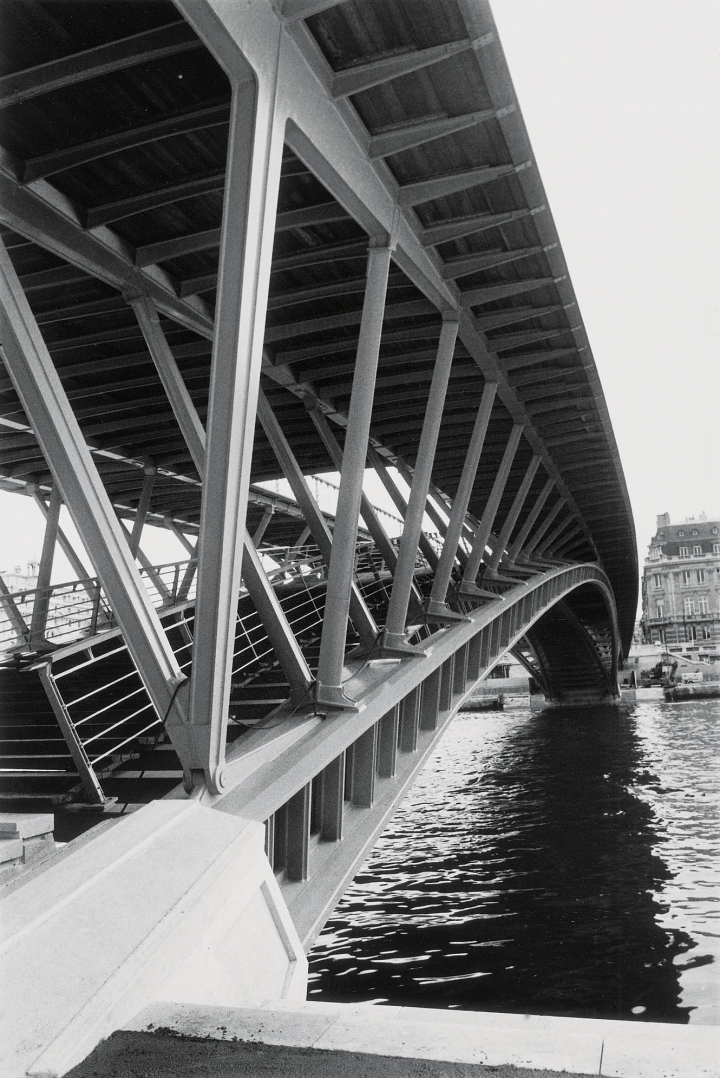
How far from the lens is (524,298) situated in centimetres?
1466

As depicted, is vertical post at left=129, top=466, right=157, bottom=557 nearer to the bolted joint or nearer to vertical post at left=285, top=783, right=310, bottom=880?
the bolted joint

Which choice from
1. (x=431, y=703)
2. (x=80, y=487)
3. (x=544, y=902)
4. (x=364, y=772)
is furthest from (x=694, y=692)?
(x=80, y=487)

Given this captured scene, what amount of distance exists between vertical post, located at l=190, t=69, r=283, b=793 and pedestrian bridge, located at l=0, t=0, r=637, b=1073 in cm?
2

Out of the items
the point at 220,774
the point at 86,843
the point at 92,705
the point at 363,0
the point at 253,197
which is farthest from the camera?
the point at 92,705

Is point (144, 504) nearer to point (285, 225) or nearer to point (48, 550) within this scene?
point (48, 550)

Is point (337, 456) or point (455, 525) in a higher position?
point (337, 456)

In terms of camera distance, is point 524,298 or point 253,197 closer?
point 253,197

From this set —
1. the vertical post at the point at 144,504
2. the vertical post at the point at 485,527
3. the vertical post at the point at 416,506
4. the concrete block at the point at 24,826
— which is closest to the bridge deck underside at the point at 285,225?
the vertical post at the point at 144,504

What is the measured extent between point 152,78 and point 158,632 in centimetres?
453

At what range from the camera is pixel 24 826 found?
519 cm

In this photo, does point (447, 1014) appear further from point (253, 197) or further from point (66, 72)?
point (66, 72)

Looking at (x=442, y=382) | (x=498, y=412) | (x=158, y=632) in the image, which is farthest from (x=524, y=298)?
(x=158, y=632)

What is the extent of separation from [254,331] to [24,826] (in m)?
3.36

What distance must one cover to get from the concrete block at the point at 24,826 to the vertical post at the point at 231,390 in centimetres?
109
